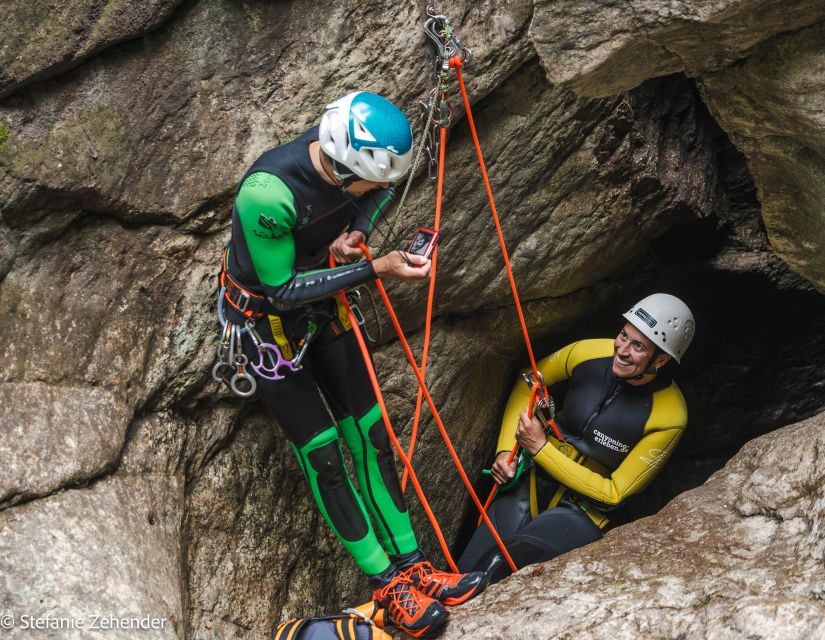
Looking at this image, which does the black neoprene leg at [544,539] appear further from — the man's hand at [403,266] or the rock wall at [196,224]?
the man's hand at [403,266]

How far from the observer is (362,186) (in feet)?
11.2

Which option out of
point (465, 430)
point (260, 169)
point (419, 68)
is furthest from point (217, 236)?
point (465, 430)

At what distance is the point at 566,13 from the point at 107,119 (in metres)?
2.00

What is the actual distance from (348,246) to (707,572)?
A: 6.09 feet

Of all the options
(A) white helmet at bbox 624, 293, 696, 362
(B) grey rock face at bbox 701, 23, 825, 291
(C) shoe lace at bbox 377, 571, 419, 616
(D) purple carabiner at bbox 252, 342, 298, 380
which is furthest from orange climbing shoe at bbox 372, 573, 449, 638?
(B) grey rock face at bbox 701, 23, 825, 291

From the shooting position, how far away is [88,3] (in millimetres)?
3762

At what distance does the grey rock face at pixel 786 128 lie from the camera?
3.52 m

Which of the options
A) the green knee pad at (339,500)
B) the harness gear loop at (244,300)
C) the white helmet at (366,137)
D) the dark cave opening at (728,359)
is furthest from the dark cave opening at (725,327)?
the white helmet at (366,137)

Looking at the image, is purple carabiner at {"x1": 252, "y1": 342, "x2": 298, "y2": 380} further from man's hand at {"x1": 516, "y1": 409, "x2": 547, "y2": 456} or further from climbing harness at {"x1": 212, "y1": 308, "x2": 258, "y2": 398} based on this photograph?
man's hand at {"x1": 516, "y1": 409, "x2": 547, "y2": 456}

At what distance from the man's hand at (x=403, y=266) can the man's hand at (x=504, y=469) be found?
6.33 ft

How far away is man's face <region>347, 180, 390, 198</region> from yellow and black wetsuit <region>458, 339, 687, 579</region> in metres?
2.00

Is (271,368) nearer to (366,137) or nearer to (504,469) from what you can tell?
(366,137)

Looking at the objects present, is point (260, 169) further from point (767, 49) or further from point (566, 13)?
point (767, 49)

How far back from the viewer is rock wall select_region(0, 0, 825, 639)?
11.5ft
